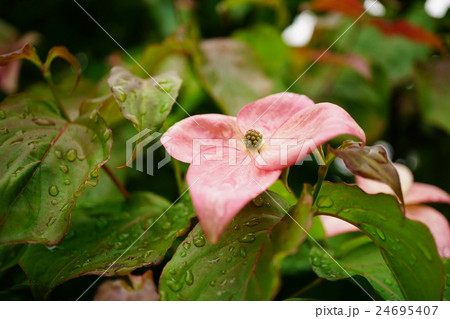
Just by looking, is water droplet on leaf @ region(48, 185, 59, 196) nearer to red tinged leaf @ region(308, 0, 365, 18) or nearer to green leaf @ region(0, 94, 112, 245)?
green leaf @ region(0, 94, 112, 245)

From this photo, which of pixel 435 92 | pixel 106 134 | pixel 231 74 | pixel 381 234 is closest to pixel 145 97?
pixel 106 134

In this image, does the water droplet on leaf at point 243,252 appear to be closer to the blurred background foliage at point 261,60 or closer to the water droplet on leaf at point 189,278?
the water droplet on leaf at point 189,278

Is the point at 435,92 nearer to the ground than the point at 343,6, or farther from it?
→ nearer to the ground

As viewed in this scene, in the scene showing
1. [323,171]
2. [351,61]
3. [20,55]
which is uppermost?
[20,55]

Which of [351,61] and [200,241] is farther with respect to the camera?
[351,61]

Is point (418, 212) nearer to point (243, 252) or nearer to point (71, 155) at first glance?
point (243, 252)

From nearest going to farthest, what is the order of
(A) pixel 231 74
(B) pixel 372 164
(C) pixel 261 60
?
(B) pixel 372 164
(A) pixel 231 74
(C) pixel 261 60

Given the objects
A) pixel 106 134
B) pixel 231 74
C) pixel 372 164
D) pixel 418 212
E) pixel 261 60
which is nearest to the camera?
pixel 372 164
